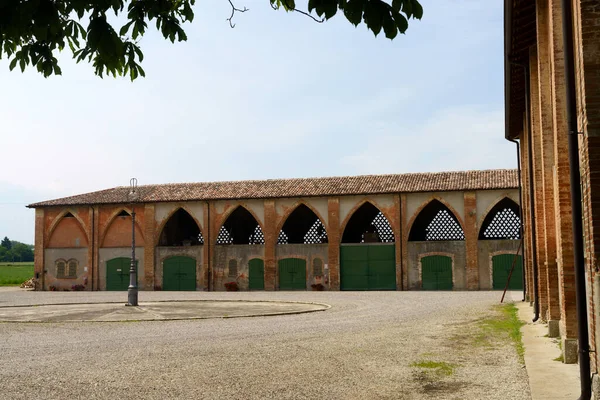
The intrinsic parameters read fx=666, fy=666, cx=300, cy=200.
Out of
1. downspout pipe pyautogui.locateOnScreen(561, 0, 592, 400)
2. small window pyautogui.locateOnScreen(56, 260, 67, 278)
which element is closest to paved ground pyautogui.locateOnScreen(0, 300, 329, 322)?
downspout pipe pyautogui.locateOnScreen(561, 0, 592, 400)

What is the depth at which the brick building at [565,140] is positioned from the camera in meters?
5.98

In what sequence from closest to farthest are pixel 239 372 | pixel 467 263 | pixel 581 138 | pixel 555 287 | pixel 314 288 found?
pixel 581 138 < pixel 239 372 < pixel 555 287 < pixel 467 263 < pixel 314 288

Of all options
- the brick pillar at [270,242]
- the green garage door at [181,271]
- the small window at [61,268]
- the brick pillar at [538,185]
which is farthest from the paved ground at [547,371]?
the small window at [61,268]

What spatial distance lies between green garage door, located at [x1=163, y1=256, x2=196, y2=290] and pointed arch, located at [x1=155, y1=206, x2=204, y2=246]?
1.50m

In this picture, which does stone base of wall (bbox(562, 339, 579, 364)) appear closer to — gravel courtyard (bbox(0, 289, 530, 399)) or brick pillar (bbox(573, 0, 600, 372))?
gravel courtyard (bbox(0, 289, 530, 399))

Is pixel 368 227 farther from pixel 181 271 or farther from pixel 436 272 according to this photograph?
pixel 181 271

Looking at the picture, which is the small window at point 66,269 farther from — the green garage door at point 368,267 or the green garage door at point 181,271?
the green garage door at point 368,267

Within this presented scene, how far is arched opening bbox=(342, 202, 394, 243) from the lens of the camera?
124ft

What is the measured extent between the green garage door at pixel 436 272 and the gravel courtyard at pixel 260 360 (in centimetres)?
1844

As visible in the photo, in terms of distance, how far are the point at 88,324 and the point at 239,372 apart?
860 cm

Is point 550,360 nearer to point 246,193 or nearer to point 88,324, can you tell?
point 88,324

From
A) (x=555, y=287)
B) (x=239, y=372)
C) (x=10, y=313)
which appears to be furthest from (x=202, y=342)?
(x=10, y=313)

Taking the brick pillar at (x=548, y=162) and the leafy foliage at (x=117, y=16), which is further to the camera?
the brick pillar at (x=548, y=162)

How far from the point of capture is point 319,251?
119ft
